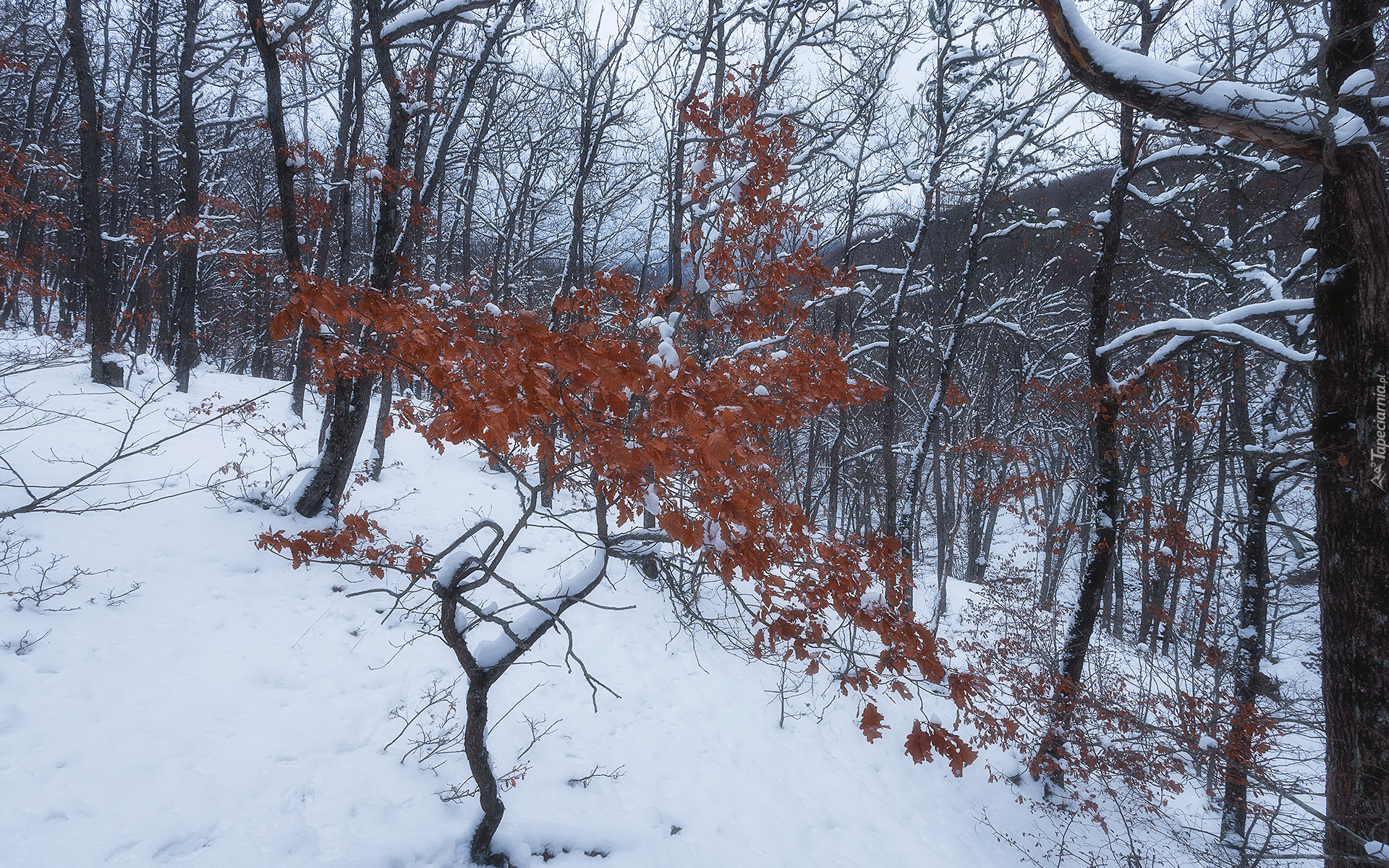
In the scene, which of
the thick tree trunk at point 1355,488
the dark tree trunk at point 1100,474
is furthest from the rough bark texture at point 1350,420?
the dark tree trunk at point 1100,474

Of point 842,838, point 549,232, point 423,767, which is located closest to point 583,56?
point 549,232

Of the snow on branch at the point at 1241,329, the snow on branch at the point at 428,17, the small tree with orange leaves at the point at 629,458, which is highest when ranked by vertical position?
the snow on branch at the point at 428,17

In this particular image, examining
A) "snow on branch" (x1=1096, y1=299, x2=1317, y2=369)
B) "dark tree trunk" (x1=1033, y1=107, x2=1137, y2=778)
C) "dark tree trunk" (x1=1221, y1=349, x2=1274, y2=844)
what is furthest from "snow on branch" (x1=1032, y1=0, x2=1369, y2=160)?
"dark tree trunk" (x1=1221, y1=349, x2=1274, y2=844)

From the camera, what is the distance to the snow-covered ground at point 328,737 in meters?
3.41

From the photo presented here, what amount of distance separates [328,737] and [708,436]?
4509 mm

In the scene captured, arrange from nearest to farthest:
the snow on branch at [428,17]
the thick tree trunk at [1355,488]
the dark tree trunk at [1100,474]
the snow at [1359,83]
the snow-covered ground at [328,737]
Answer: the snow at [1359,83] < the thick tree trunk at [1355,488] < the snow-covered ground at [328,737] < the snow on branch at [428,17] < the dark tree trunk at [1100,474]

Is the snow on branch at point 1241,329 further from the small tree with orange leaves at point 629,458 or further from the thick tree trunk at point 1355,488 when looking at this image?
the small tree with orange leaves at point 629,458

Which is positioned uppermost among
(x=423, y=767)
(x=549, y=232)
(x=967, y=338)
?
(x=549, y=232)

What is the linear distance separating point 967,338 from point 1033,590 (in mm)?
8882

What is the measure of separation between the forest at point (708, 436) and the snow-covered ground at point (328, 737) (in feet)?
0.16

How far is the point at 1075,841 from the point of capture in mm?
6844

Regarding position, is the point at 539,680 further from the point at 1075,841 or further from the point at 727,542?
the point at 1075,841

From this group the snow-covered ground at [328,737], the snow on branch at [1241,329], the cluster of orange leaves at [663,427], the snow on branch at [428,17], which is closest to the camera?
the cluster of orange leaves at [663,427]

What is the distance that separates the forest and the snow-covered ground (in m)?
0.05
